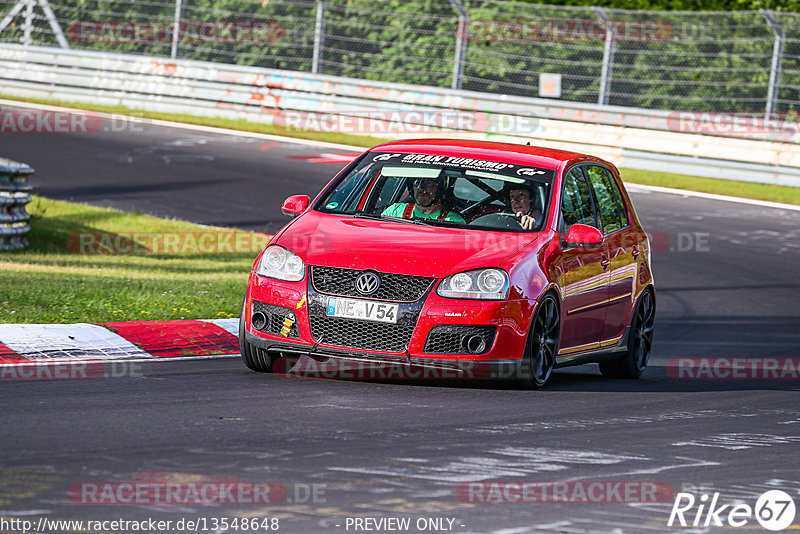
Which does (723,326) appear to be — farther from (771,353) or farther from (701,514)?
(701,514)

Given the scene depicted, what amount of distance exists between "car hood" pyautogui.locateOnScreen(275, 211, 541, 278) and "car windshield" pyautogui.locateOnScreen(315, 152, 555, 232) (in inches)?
10.0

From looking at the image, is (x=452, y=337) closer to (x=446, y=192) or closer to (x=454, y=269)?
(x=454, y=269)

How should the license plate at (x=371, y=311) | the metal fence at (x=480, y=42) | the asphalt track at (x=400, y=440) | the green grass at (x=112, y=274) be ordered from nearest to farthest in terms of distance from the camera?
1. the asphalt track at (x=400, y=440)
2. the license plate at (x=371, y=311)
3. the green grass at (x=112, y=274)
4. the metal fence at (x=480, y=42)

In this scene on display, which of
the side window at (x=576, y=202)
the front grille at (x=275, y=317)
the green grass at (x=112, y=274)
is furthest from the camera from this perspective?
the green grass at (x=112, y=274)

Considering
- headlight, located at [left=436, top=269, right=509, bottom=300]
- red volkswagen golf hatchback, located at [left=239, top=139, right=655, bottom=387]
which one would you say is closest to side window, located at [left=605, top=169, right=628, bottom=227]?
red volkswagen golf hatchback, located at [left=239, top=139, right=655, bottom=387]

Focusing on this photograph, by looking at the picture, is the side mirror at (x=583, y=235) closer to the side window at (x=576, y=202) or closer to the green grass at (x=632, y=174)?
the side window at (x=576, y=202)

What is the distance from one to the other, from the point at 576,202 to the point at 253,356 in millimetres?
2543

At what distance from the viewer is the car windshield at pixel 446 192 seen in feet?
30.1

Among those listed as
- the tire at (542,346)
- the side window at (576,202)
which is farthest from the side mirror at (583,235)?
the tire at (542,346)

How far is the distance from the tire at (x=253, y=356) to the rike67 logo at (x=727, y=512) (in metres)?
3.39

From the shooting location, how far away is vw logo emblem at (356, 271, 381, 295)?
321 inches

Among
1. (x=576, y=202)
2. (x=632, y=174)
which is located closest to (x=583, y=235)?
(x=576, y=202)

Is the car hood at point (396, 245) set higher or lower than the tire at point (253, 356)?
higher

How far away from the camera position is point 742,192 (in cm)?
2223
